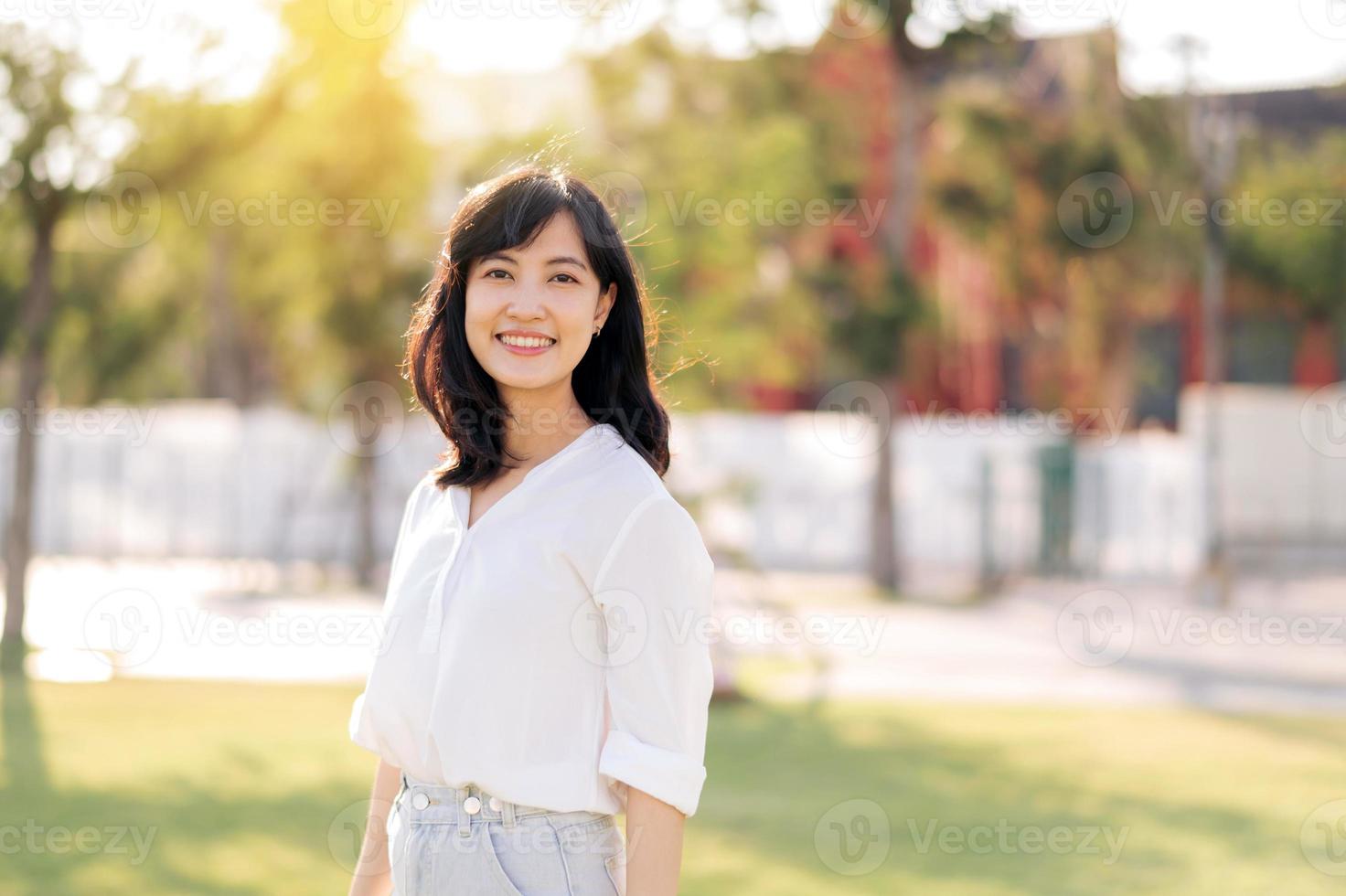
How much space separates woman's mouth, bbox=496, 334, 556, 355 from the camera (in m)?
2.45

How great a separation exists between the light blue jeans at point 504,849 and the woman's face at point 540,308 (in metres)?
0.63

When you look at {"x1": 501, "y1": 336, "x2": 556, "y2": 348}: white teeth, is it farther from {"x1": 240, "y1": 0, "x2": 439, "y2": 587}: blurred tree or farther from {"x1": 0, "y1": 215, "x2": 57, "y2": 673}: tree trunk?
{"x1": 240, "y1": 0, "x2": 439, "y2": 587}: blurred tree

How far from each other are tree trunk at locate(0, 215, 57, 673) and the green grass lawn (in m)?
0.38

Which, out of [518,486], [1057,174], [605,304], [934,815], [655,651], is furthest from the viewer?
[1057,174]

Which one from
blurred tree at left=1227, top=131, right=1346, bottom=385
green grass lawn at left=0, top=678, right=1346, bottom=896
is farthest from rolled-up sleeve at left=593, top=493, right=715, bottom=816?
blurred tree at left=1227, top=131, right=1346, bottom=385

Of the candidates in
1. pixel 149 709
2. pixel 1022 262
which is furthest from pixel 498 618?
pixel 1022 262

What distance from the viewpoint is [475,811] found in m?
2.30

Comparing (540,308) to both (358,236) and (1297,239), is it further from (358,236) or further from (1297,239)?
(1297,239)

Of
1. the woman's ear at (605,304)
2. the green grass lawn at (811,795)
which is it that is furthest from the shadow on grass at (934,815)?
A: the woman's ear at (605,304)

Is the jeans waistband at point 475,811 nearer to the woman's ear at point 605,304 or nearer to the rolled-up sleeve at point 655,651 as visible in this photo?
the rolled-up sleeve at point 655,651

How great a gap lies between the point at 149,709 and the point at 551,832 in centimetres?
759

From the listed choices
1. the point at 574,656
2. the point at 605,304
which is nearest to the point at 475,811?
the point at 574,656

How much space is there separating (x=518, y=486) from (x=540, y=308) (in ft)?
0.87

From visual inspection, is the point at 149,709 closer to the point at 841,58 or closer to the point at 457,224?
the point at 457,224
